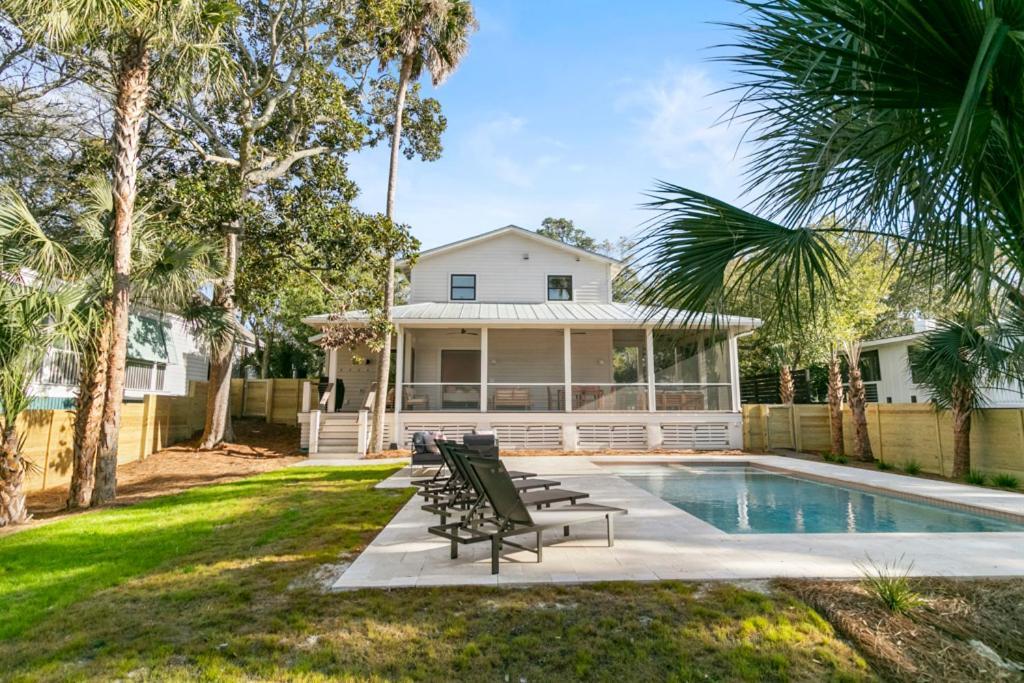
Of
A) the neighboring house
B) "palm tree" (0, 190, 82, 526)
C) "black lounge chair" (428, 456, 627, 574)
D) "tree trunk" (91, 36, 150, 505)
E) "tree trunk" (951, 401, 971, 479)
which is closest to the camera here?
"black lounge chair" (428, 456, 627, 574)

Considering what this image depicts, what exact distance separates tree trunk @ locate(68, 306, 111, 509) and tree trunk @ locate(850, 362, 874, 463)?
16565 millimetres

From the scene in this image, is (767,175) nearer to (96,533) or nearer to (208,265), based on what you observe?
(96,533)

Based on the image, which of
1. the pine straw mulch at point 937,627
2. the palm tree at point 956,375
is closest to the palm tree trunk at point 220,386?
the pine straw mulch at point 937,627

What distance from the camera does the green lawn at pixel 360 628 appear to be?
9.81 ft

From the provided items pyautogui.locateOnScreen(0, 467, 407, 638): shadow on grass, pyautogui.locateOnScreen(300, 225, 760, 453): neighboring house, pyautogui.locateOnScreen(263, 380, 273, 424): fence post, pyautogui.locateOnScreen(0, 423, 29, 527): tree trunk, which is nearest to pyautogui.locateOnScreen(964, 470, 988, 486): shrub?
pyautogui.locateOnScreen(300, 225, 760, 453): neighboring house

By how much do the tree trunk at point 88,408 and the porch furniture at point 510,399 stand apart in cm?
1024

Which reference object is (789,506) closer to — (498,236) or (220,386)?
(498,236)

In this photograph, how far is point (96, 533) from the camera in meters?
6.27

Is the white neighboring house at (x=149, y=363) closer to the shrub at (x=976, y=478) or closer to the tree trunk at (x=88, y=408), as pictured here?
the tree trunk at (x=88, y=408)

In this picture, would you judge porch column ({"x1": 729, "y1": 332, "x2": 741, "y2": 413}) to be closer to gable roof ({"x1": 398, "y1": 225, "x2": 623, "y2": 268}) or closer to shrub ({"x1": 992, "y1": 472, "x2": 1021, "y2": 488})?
gable roof ({"x1": 398, "y1": 225, "x2": 623, "y2": 268})

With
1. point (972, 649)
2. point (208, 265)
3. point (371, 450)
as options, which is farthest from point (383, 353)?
point (972, 649)

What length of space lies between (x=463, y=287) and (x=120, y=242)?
1204cm

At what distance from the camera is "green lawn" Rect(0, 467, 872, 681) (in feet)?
9.81

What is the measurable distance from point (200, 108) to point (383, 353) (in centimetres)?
1063
